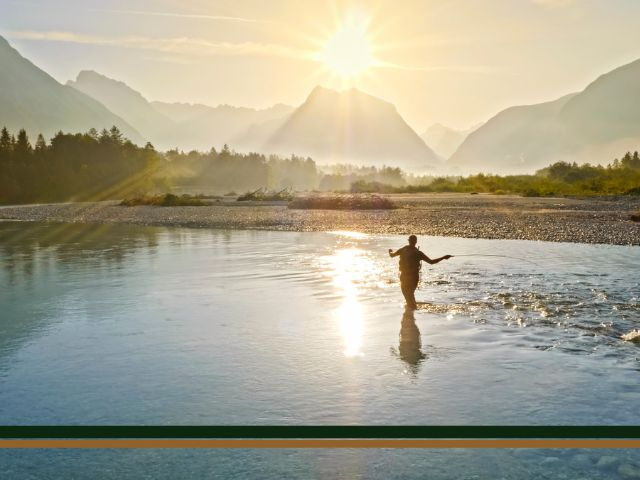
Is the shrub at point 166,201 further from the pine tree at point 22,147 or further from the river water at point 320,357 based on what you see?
the river water at point 320,357

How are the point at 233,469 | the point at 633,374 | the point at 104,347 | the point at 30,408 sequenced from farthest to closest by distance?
the point at 104,347
the point at 633,374
the point at 30,408
the point at 233,469

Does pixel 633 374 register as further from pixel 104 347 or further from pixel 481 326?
pixel 104 347

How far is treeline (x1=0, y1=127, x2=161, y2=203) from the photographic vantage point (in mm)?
110062

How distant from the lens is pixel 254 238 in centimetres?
3203

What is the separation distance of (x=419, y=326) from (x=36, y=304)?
30.1 ft

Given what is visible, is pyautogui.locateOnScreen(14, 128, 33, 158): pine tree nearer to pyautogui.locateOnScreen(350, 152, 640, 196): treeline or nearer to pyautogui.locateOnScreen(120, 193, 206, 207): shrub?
pyautogui.locateOnScreen(120, 193, 206, 207): shrub

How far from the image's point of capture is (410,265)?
13.4 meters

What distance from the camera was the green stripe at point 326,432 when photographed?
680cm

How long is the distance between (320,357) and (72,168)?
12254 centimetres

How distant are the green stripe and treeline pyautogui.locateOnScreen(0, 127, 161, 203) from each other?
109 meters

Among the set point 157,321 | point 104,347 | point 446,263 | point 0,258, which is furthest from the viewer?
point 0,258

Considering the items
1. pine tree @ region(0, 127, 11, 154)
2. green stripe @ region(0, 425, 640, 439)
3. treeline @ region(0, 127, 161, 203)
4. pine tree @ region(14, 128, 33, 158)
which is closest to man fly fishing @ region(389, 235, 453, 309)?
green stripe @ region(0, 425, 640, 439)

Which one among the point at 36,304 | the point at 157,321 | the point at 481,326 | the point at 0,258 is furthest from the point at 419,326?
the point at 0,258

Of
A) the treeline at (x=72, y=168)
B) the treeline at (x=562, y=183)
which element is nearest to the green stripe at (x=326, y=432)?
the treeline at (x=562, y=183)
